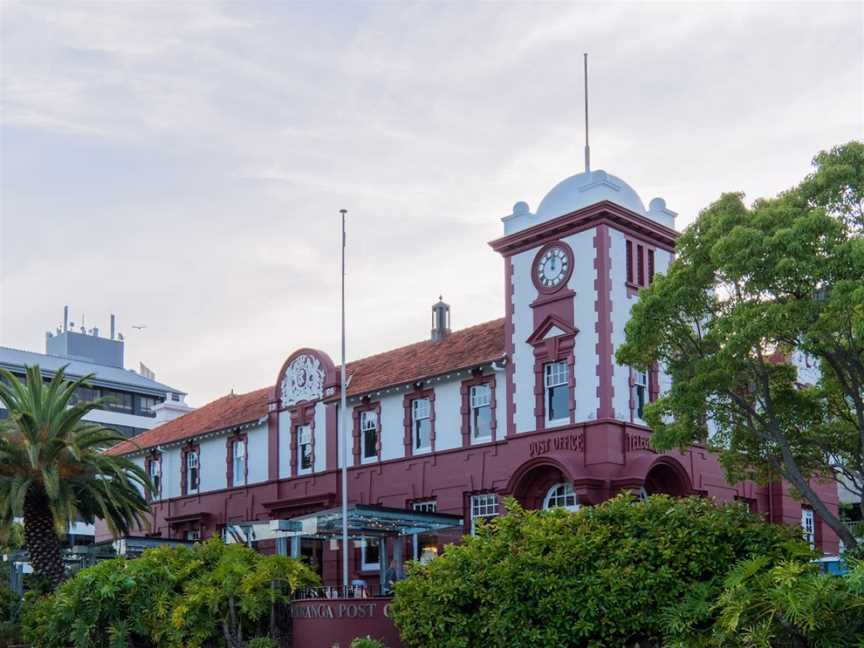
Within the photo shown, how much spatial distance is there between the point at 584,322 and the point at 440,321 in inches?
371

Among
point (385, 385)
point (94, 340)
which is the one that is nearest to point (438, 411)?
point (385, 385)

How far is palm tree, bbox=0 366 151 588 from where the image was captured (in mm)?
34469

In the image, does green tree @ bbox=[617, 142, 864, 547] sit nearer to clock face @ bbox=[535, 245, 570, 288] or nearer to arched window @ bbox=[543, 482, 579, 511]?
arched window @ bbox=[543, 482, 579, 511]

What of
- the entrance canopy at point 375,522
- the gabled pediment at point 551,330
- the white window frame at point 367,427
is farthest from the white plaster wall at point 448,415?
the gabled pediment at point 551,330

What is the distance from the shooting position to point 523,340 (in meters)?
35.2

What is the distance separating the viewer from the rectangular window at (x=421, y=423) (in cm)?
3875

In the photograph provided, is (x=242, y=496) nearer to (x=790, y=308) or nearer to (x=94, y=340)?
(x=790, y=308)

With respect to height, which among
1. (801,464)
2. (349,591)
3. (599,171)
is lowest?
(349,591)

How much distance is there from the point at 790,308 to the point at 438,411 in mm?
18664

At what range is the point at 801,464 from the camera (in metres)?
24.6

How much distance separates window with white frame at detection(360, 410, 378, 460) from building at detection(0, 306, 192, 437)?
41496 mm

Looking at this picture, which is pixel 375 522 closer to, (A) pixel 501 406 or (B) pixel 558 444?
(A) pixel 501 406

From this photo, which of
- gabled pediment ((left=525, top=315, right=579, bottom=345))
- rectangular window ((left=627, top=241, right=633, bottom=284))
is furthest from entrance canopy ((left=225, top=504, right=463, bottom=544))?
rectangular window ((left=627, top=241, right=633, bottom=284))

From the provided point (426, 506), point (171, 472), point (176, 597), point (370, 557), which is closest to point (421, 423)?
point (426, 506)
